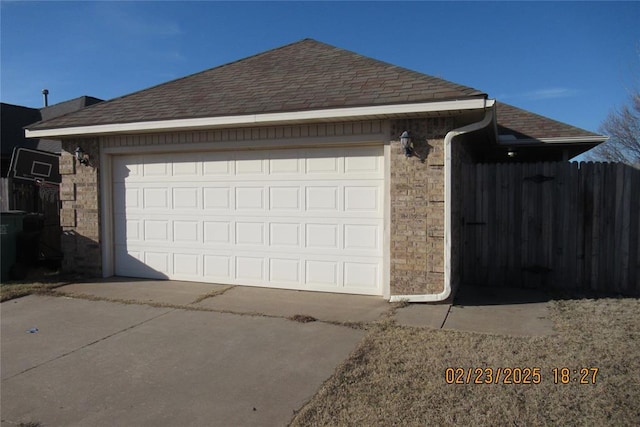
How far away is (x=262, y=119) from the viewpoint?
7062 millimetres

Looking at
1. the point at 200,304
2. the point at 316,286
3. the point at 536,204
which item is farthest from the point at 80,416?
the point at 536,204

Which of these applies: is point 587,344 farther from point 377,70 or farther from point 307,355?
point 377,70

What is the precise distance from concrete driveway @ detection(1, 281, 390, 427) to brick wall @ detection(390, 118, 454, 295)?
0.67 metres

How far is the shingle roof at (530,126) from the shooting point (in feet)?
34.3

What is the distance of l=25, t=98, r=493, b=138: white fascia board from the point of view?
6.14 metres

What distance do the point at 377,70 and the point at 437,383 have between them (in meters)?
5.41

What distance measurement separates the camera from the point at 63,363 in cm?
463

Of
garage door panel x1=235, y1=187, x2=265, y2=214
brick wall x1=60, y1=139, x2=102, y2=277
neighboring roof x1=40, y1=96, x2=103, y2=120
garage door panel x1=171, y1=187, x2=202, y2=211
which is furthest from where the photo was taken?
neighboring roof x1=40, y1=96, x2=103, y2=120

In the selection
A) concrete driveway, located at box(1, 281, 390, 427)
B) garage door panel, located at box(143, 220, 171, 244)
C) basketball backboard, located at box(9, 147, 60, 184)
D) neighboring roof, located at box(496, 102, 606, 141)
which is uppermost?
neighboring roof, located at box(496, 102, 606, 141)

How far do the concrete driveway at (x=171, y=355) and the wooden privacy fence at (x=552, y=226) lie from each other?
8.43 feet

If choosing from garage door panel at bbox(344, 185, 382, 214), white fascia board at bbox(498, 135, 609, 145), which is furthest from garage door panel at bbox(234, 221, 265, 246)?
white fascia board at bbox(498, 135, 609, 145)

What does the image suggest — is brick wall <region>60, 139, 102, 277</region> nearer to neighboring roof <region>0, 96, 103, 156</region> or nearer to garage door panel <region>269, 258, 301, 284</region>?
garage door panel <region>269, 258, 301, 284</region>

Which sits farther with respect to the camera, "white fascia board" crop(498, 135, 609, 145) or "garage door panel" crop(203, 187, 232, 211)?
"white fascia board" crop(498, 135, 609, 145)

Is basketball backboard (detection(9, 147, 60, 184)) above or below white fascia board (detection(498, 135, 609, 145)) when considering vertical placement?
below
